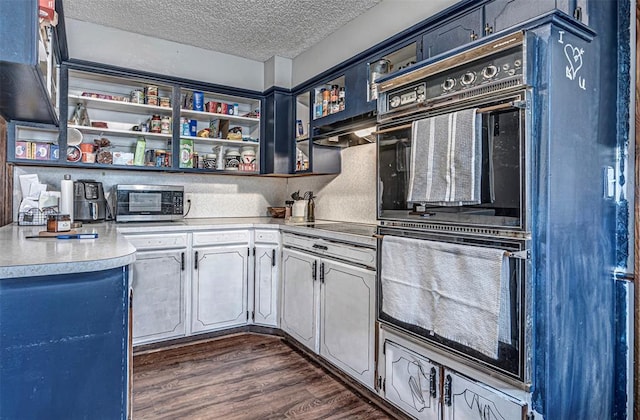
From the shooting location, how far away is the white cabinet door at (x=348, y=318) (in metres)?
2.20

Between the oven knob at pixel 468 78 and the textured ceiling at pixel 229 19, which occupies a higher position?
the textured ceiling at pixel 229 19

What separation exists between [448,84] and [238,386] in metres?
2.05

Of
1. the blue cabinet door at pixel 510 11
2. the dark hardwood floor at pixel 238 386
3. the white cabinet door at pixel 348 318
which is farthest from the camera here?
the white cabinet door at pixel 348 318

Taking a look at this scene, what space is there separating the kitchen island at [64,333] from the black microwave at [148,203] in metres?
1.71

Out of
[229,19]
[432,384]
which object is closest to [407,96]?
[432,384]

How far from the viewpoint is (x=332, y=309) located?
2.52 metres

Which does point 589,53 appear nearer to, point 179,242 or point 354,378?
point 354,378

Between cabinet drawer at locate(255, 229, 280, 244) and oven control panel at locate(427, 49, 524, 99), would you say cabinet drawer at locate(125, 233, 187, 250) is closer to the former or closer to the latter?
cabinet drawer at locate(255, 229, 280, 244)

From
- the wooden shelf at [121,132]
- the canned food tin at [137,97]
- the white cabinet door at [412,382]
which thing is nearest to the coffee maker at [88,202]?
the wooden shelf at [121,132]

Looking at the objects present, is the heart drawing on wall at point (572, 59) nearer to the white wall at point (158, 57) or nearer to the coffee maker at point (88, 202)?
the white wall at point (158, 57)

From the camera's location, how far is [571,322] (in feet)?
4.92

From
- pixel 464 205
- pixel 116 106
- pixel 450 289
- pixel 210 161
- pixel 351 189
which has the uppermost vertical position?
pixel 116 106

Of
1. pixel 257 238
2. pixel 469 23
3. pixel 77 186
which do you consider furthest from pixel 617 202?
pixel 77 186

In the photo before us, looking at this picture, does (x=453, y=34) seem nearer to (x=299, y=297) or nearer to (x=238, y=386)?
(x=299, y=297)
